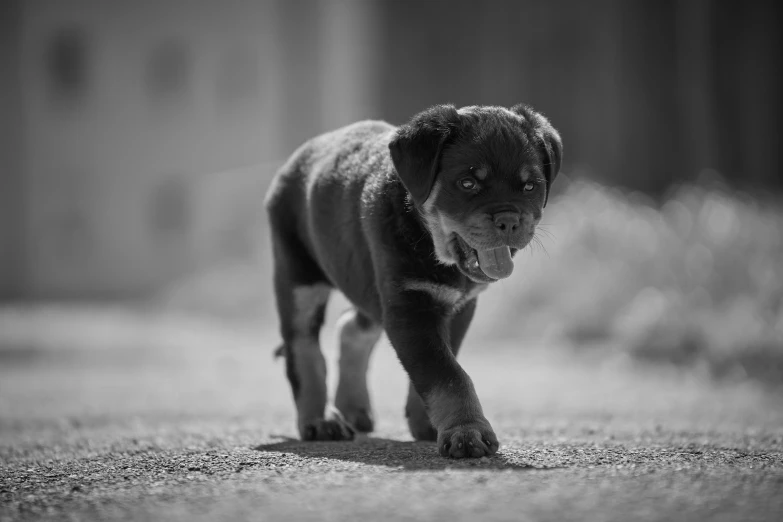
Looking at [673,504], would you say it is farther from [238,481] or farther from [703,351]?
[703,351]

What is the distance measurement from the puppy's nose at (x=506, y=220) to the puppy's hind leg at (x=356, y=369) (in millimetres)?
1839

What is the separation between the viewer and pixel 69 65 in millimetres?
26781

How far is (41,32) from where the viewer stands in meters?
26.5

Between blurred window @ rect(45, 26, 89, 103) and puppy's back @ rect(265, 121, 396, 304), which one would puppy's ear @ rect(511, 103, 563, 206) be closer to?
puppy's back @ rect(265, 121, 396, 304)

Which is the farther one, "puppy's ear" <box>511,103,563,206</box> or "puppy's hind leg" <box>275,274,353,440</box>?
"puppy's hind leg" <box>275,274,353,440</box>

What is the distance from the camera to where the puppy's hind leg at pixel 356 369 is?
6.57 metres

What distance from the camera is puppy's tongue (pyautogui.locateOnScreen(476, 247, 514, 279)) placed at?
16.7 feet

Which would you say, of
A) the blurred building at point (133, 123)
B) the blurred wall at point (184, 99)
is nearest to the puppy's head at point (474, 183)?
the blurred wall at point (184, 99)

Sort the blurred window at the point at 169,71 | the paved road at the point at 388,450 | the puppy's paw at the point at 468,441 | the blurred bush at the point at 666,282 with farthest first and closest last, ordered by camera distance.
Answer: the blurred window at the point at 169,71 → the blurred bush at the point at 666,282 → the puppy's paw at the point at 468,441 → the paved road at the point at 388,450

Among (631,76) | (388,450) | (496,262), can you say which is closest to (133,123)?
(631,76)

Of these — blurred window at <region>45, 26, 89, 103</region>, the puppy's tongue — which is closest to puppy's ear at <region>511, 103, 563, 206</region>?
the puppy's tongue

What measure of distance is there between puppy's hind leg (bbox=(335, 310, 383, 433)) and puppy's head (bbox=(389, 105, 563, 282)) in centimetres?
151

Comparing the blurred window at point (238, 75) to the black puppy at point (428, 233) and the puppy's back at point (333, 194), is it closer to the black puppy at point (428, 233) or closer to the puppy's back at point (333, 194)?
the puppy's back at point (333, 194)

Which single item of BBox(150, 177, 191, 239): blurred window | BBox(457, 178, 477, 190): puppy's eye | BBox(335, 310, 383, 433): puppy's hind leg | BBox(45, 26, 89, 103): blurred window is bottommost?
BBox(335, 310, 383, 433): puppy's hind leg
